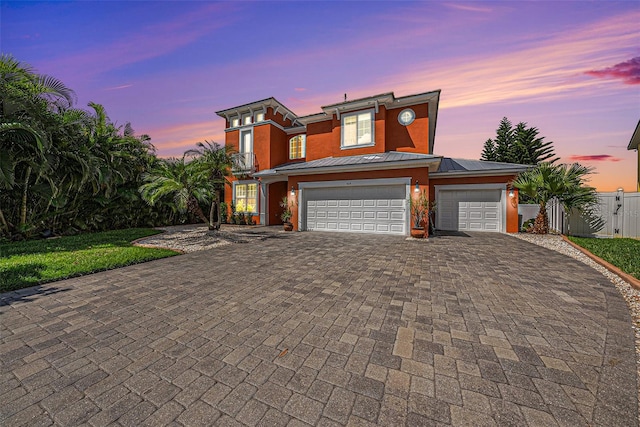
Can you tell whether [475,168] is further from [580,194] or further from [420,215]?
[420,215]

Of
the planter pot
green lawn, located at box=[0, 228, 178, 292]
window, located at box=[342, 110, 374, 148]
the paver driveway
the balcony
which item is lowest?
the paver driveway

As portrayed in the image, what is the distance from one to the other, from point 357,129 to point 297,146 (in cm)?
535

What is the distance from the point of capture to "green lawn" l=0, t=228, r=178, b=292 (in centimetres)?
459

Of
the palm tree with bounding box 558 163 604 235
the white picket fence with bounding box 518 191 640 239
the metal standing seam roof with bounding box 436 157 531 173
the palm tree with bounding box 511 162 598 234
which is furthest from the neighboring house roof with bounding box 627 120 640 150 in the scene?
the metal standing seam roof with bounding box 436 157 531 173

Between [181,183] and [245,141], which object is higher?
[245,141]

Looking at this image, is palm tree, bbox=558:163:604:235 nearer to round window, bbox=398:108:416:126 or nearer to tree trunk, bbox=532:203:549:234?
tree trunk, bbox=532:203:549:234

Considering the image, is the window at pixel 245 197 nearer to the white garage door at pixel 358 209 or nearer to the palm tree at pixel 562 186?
the white garage door at pixel 358 209

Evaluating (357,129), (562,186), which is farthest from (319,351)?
(357,129)

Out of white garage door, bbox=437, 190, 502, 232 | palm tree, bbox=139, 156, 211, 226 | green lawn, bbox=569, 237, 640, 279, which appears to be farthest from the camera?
white garage door, bbox=437, 190, 502, 232

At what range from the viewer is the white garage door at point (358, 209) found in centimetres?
1086

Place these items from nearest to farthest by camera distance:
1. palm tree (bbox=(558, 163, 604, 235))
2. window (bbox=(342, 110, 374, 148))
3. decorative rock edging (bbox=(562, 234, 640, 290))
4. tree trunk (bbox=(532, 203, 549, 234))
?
decorative rock edging (bbox=(562, 234, 640, 290))
palm tree (bbox=(558, 163, 604, 235))
tree trunk (bbox=(532, 203, 549, 234))
window (bbox=(342, 110, 374, 148))

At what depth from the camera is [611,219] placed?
982 centimetres

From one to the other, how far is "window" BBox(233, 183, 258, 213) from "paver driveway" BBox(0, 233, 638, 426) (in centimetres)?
1211

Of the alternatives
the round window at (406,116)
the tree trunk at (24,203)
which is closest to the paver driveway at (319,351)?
the tree trunk at (24,203)
